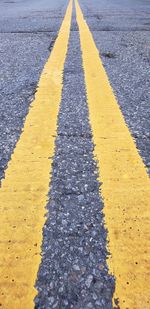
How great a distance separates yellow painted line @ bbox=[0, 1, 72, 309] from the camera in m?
0.96

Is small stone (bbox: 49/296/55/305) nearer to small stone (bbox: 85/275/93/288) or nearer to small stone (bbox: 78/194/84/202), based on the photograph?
small stone (bbox: 85/275/93/288)

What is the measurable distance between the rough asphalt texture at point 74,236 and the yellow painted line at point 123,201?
37 mm

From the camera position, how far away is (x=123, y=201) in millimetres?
1275

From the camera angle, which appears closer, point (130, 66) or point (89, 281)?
point (89, 281)

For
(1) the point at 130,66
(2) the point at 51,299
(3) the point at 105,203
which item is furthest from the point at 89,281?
(1) the point at 130,66

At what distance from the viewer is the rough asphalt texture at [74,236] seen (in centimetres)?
94

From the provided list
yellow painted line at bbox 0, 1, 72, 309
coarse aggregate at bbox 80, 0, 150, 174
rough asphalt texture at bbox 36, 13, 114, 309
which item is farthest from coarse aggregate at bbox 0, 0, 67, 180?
coarse aggregate at bbox 80, 0, 150, 174

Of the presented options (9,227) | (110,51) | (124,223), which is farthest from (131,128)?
(110,51)

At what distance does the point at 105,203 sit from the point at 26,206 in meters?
0.30

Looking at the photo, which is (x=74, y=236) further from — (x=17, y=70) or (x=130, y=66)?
(x=130, y=66)

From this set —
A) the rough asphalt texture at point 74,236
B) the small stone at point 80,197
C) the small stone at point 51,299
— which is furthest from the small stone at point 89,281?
the small stone at point 80,197

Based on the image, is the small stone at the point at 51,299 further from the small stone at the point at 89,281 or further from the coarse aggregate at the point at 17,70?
the coarse aggregate at the point at 17,70

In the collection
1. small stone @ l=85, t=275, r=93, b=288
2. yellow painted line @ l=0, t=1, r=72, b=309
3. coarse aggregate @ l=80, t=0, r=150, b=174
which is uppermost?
yellow painted line @ l=0, t=1, r=72, b=309

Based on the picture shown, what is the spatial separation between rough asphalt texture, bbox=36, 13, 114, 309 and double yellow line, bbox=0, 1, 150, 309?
0.03 m
